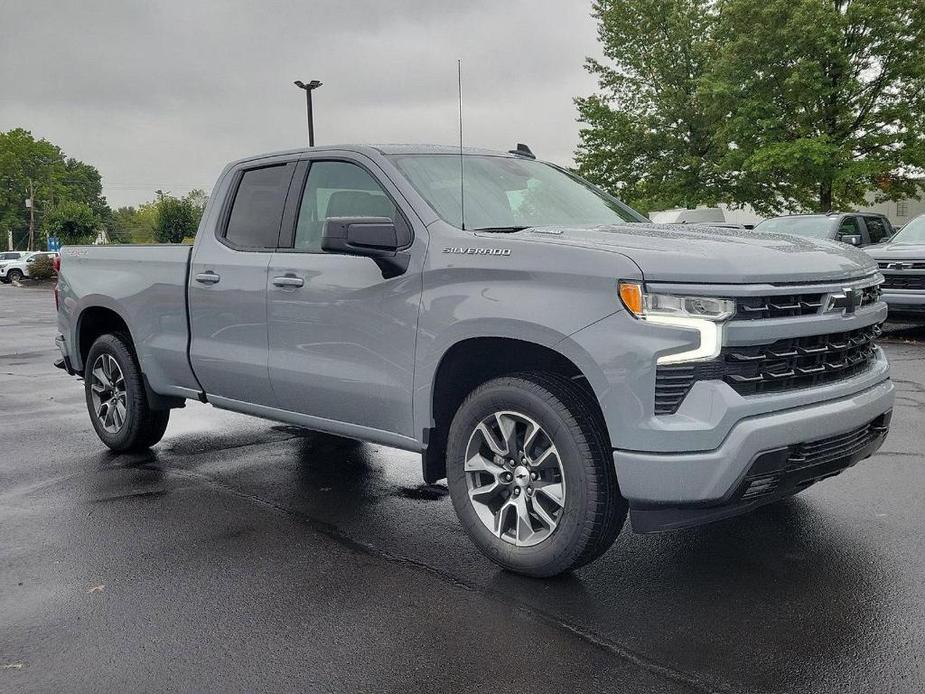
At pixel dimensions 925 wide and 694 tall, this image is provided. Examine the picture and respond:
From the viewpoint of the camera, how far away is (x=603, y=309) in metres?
3.55

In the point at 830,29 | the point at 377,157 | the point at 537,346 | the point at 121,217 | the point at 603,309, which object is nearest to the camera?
the point at 603,309

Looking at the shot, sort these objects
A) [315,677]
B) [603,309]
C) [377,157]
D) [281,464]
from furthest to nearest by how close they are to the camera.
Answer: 1. [281,464]
2. [377,157]
3. [603,309]
4. [315,677]

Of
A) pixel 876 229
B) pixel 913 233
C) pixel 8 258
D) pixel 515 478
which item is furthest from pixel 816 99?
pixel 8 258

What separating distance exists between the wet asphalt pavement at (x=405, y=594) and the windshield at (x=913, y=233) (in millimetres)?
8017

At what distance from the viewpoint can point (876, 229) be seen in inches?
674

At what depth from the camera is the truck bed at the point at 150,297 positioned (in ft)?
18.8

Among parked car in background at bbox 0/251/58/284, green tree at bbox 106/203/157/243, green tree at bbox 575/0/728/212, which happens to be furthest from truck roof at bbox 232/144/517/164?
green tree at bbox 106/203/157/243

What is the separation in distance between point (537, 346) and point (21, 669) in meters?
2.29

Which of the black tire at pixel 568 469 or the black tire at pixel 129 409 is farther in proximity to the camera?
the black tire at pixel 129 409

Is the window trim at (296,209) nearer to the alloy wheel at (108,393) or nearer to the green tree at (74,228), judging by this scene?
the alloy wheel at (108,393)

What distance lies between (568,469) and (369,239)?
4.50 feet

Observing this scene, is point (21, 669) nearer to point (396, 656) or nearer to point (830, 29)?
point (396, 656)

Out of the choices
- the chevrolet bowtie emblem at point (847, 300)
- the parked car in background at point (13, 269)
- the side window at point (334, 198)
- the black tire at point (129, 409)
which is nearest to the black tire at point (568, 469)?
the chevrolet bowtie emblem at point (847, 300)

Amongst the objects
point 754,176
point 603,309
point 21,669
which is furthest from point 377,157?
point 754,176
